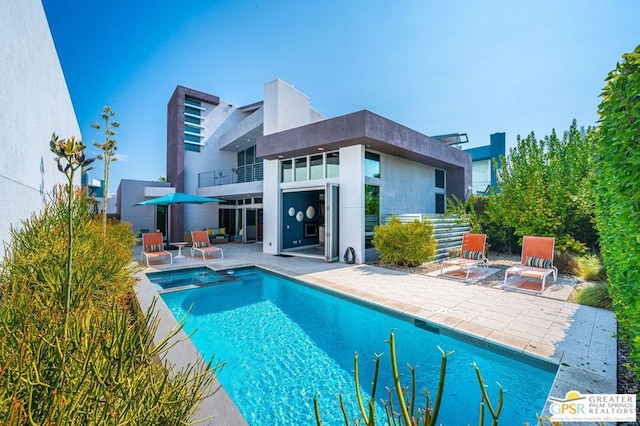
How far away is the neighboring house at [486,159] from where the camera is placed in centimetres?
2816

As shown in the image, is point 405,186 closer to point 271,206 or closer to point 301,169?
point 301,169

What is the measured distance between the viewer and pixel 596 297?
6285 millimetres

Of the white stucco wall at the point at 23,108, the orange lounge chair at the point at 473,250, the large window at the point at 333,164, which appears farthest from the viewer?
the large window at the point at 333,164

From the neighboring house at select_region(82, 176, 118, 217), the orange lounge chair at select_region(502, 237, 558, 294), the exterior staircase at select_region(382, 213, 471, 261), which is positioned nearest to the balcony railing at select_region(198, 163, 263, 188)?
the neighboring house at select_region(82, 176, 118, 217)

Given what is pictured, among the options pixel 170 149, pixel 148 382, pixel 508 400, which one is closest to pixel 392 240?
pixel 508 400

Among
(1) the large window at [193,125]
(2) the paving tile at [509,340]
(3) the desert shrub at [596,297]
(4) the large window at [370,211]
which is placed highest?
(1) the large window at [193,125]

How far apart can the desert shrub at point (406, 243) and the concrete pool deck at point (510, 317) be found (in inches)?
49.5

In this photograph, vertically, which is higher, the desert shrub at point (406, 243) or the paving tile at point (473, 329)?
the desert shrub at point (406, 243)

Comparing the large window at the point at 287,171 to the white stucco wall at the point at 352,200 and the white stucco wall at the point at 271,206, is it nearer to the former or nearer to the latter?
the white stucco wall at the point at 271,206

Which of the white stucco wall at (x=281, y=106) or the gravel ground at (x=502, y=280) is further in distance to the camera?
the white stucco wall at (x=281, y=106)

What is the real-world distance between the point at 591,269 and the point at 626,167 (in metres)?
7.64

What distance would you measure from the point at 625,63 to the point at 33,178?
9023 mm

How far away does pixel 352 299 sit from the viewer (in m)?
7.17

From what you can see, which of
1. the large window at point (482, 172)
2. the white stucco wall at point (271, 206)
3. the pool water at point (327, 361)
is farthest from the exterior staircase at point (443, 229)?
the large window at point (482, 172)
